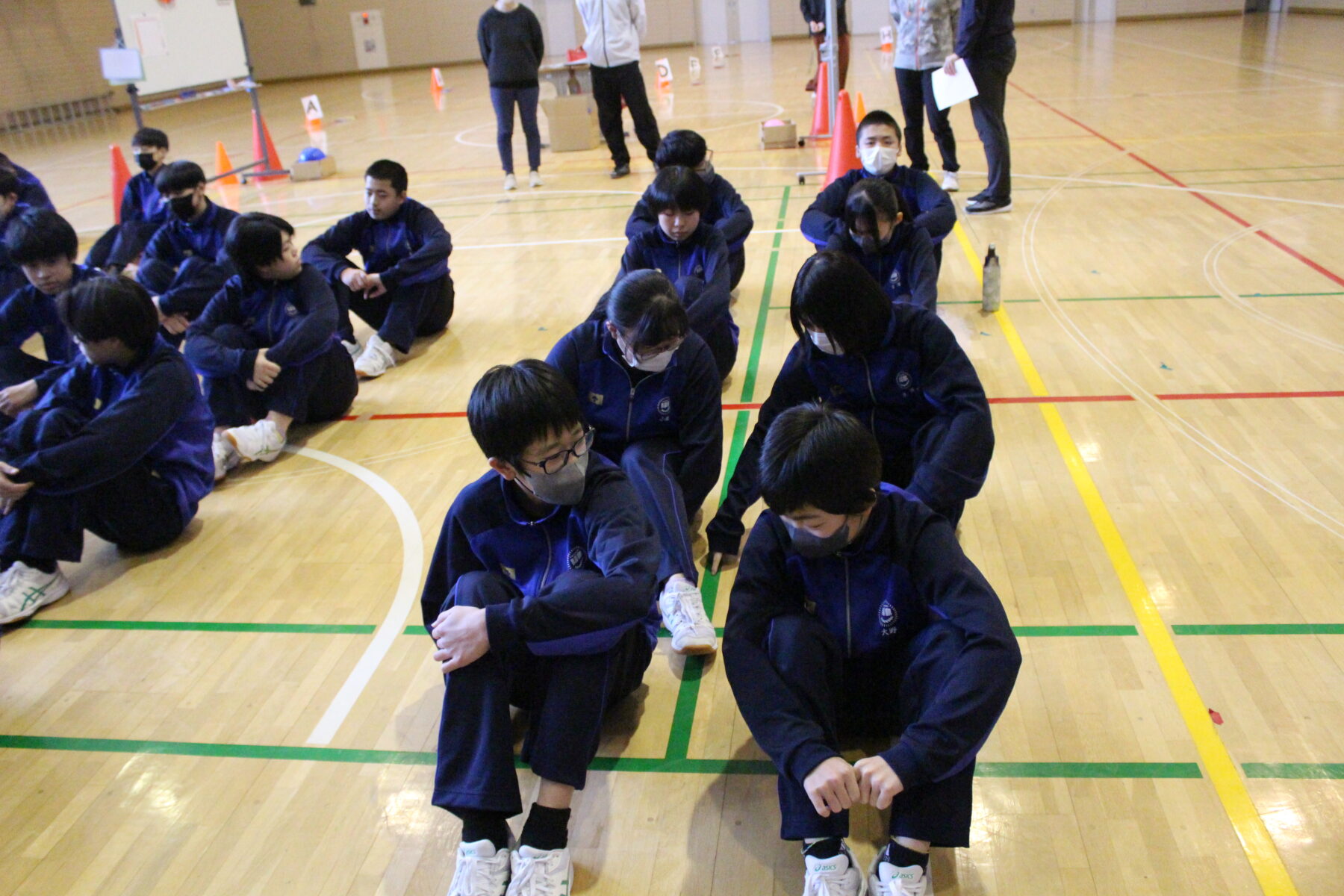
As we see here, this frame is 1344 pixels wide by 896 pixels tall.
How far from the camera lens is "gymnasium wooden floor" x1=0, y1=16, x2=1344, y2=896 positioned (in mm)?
2092

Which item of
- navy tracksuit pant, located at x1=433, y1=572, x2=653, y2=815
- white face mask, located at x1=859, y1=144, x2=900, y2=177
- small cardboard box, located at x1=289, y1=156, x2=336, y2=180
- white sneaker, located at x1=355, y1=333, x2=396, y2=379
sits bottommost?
white sneaker, located at x1=355, y1=333, x2=396, y2=379

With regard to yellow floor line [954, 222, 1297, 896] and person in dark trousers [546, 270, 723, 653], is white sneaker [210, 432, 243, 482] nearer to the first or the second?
person in dark trousers [546, 270, 723, 653]

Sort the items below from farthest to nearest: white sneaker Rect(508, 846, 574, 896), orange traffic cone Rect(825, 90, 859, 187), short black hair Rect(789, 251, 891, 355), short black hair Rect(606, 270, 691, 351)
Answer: orange traffic cone Rect(825, 90, 859, 187) < short black hair Rect(606, 270, 691, 351) < short black hair Rect(789, 251, 891, 355) < white sneaker Rect(508, 846, 574, 896)

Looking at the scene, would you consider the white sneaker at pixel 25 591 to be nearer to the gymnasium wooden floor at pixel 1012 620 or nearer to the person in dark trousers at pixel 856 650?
the gymnasium wooden floor at pixel 1012 620

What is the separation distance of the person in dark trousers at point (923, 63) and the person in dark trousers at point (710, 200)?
2175 millimetres

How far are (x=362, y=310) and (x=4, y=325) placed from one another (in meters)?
1.53

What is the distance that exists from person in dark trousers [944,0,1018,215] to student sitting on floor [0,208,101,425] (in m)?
4.96

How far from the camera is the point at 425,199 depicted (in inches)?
347

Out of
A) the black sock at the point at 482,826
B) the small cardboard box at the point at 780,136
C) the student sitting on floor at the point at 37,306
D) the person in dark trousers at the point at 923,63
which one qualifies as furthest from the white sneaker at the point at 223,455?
the small cardboard box at the point at 780,136

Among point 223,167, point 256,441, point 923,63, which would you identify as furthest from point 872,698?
point 223,167

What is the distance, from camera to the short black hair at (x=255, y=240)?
402 cm

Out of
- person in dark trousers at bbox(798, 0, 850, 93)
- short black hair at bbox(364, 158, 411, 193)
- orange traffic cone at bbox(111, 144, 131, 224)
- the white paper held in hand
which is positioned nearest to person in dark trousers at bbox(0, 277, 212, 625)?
short black hair at bbox(364, 158, 411, 193)

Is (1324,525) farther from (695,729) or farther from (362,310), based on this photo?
(362,310)

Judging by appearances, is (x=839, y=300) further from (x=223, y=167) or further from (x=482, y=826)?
(x=223, y=167)
